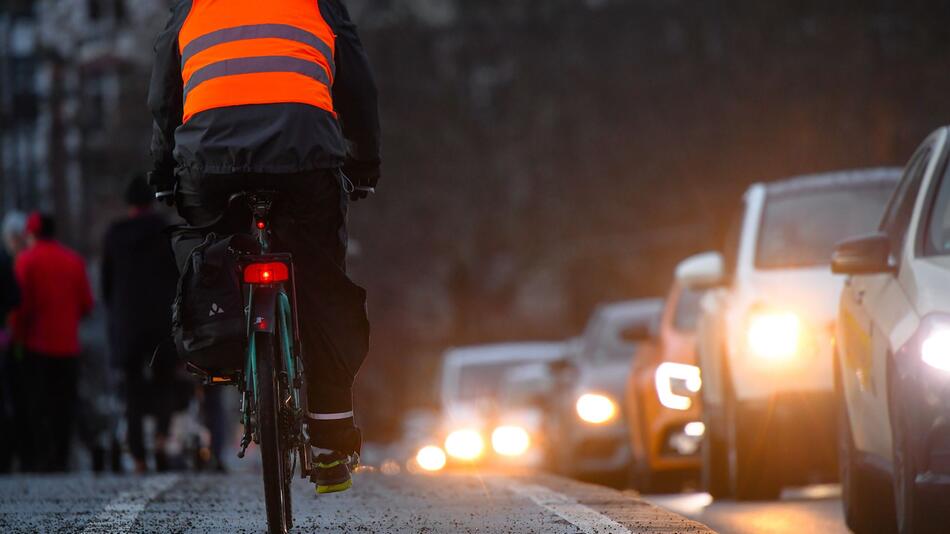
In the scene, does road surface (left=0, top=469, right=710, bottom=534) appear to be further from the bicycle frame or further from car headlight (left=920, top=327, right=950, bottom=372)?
car headlight (left=920, top=327, right=950, bottom=372)

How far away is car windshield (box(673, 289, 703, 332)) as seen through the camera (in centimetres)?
1605

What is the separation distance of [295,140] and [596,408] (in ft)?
35.5

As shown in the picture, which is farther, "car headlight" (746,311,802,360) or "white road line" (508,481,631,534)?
"car headlight" (746,311,802,360)

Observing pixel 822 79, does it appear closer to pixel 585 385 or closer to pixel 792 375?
pixel 585 385

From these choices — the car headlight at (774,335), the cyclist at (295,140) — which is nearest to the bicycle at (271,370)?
the cyclist at (295,140)

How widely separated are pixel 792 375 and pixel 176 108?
4.92 m

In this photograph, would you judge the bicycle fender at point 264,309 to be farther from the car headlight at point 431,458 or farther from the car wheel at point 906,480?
the car headlight at point 431,458

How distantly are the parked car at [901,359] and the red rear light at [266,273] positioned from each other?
6.39 feet

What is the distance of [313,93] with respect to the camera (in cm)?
657

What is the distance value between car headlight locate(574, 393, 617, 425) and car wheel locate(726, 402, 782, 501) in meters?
5.25

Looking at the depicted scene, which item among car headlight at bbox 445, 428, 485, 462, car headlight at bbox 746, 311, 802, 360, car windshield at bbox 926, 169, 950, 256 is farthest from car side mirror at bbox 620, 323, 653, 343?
car windshield at bbox 926, 169, 950, 256

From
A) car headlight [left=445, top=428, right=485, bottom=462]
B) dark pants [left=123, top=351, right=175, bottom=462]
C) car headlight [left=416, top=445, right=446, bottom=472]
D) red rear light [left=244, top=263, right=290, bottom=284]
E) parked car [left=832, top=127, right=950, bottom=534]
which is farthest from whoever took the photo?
car headlight [left=416, top=445, right=446, bottom=472]

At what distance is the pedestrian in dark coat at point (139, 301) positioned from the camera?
1384 centimetres

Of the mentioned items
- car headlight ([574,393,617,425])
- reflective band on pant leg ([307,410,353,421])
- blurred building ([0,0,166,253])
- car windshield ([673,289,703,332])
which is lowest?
reflective band on pant leg ([307,410,353,421])
